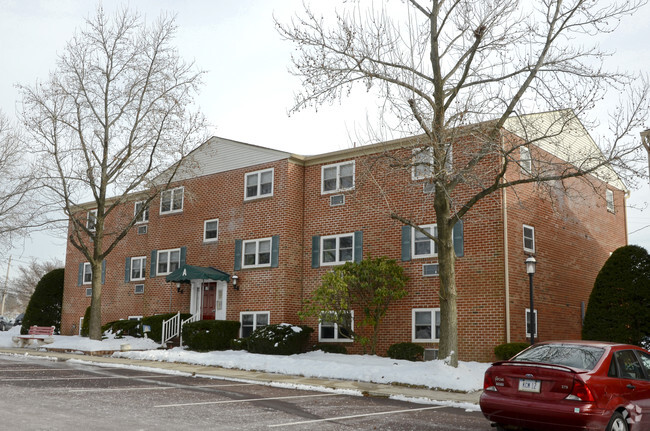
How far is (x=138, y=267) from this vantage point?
2997 centimetres

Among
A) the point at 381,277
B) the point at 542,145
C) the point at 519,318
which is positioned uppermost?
the point at 542,145

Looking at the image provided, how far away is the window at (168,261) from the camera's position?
2784cm

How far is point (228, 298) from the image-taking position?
82.1 feet

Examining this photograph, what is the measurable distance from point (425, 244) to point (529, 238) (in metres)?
3.44

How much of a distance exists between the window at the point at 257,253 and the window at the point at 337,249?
2278mm

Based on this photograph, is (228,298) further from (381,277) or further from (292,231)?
(381,277)

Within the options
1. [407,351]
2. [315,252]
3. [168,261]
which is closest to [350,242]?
[315,252]

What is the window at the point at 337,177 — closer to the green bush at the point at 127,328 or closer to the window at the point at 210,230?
the window at the point at 210,230

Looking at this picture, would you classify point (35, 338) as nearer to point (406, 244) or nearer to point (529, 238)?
point (406, 244)

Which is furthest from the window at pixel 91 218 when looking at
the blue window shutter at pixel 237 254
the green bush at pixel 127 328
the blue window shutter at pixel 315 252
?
the blue window shutter at pixel 315 252

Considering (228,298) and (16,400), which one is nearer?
(16,400)

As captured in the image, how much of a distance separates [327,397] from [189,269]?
13347 mm

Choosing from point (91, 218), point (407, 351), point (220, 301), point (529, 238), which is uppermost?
point (91, 218)

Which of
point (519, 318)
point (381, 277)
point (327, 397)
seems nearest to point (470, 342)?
point (519, 318)
